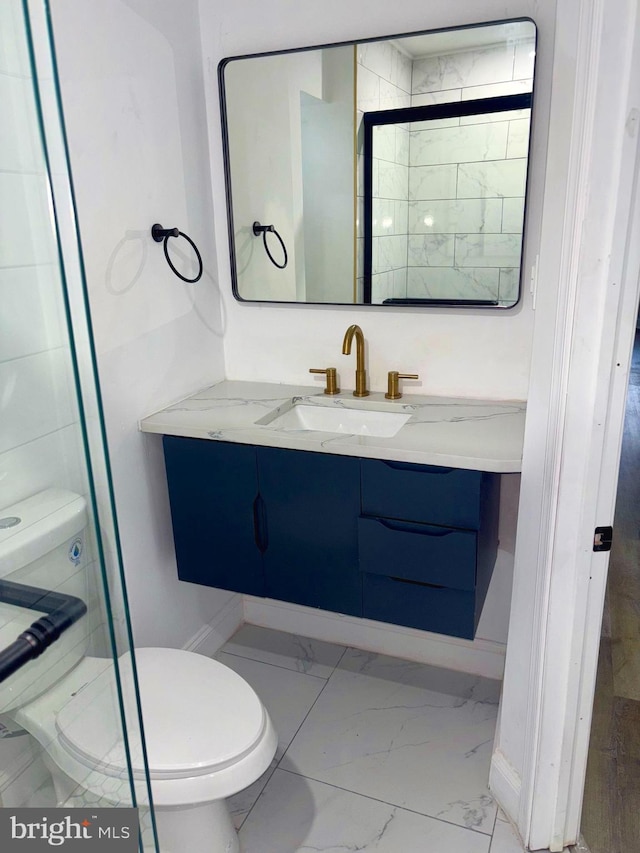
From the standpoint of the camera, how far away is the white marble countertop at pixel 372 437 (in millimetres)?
1612

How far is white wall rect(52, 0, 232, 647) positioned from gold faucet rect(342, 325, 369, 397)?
482mm

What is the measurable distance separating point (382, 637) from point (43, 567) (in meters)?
1.70

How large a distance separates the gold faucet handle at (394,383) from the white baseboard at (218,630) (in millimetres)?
994

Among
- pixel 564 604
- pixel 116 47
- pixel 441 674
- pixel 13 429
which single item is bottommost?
pixel 441 674

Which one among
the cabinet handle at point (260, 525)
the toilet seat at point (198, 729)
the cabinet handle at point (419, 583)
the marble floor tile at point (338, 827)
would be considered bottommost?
the marble floor tile at point (338, 827)

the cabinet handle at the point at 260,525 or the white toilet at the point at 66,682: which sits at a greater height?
the white toilet at the point at 66,682

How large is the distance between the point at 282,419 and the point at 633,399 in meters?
4.17

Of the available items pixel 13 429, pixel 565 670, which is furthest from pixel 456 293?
pixel 13 429

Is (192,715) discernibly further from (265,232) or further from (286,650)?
(265,232)

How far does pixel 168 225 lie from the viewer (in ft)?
6.36

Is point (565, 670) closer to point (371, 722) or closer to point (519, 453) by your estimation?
point (519, 453)

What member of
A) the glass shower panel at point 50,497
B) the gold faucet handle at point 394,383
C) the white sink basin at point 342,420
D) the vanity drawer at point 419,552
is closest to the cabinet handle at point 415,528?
the vanity drawer at point 419,552

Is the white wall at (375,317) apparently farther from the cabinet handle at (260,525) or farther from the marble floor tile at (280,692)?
the marble floor tile at (280,692)

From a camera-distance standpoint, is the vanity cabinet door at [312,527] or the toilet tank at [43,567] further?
the vanity cabinet door at [312,527]
